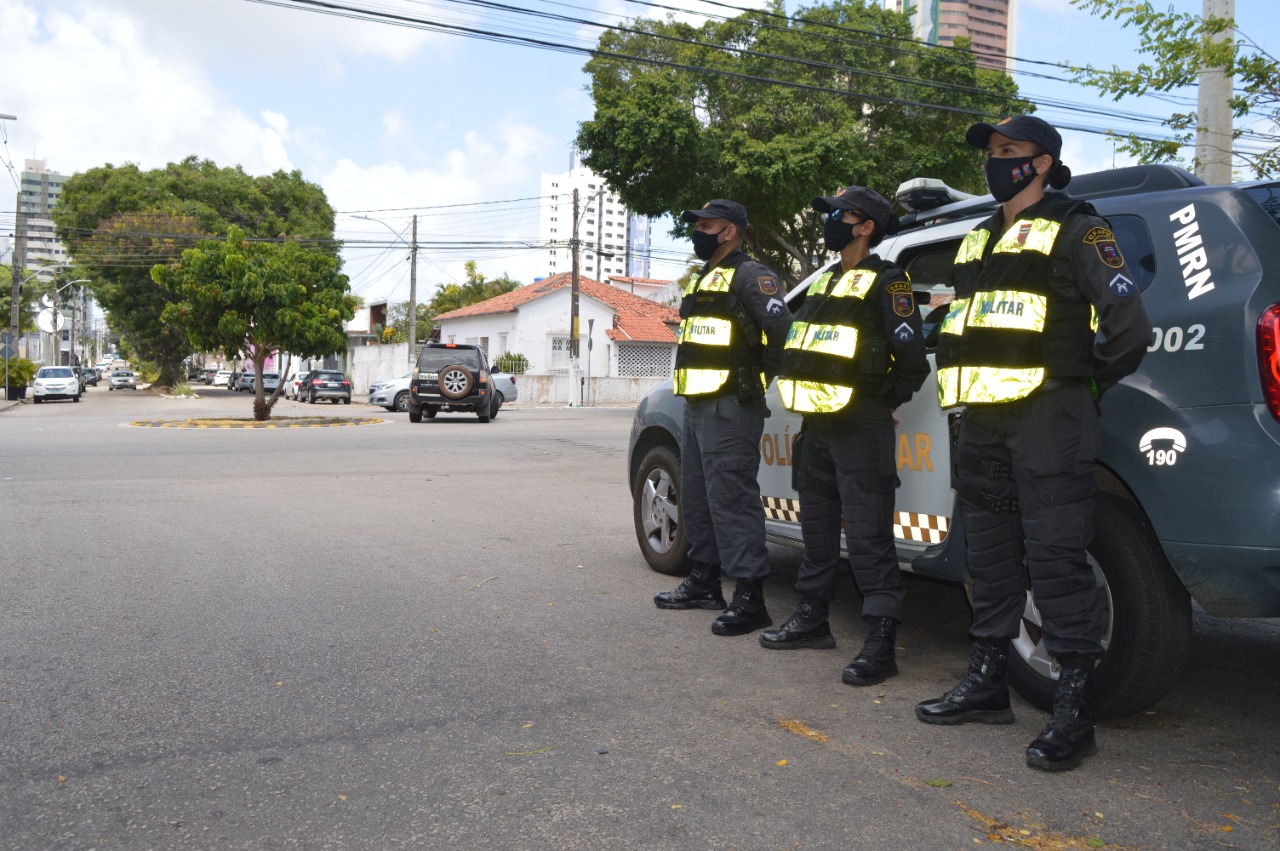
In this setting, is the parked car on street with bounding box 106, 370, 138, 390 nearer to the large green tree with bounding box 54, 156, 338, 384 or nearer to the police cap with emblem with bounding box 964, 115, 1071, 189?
the large green tree with bounding box 54, 156, 338, 384

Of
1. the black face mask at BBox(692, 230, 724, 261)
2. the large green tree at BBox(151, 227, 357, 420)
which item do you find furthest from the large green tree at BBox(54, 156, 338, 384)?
the black face mask at BBox(692, 230, 724, 261)

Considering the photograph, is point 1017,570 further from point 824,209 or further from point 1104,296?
point 824,209

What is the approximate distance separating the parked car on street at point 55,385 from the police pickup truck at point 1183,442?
41.6m

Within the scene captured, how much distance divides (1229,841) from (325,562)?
17.1 ft

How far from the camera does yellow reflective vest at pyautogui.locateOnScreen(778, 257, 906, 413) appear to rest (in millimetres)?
4250

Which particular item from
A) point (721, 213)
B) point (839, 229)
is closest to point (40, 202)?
point (721, 213)

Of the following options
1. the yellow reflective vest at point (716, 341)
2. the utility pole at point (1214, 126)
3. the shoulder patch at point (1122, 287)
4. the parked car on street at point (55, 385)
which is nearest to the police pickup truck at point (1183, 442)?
the shoulder patch at point (1122, 287)

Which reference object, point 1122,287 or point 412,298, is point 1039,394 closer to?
point 1122,287

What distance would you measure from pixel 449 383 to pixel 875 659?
21128mm

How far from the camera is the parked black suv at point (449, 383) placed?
24.7m

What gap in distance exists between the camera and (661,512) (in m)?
6.26

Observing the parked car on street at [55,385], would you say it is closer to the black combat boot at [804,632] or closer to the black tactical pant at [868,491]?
the black combat boot at [804,632]

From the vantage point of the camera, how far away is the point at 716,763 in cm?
333

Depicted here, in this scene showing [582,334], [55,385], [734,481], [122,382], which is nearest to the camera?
[734,481]
